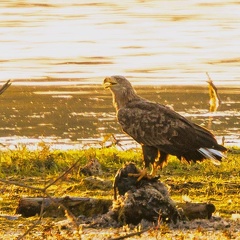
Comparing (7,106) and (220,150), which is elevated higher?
(220,150)

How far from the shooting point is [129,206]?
Result: 9156 millimetres

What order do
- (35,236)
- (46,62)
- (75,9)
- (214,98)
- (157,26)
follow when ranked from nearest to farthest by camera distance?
(35,236) → (214,98) → (46,62) → (157,26) → (75,9)

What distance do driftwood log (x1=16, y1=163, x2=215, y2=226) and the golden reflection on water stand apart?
35.1ft

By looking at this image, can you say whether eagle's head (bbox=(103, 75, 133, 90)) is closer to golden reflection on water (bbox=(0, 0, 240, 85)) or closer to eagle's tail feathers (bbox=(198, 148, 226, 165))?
eagle's tail feathers (bbox=(198, 148, 226, 165))

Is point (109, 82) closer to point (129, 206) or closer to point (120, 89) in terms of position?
point (120, 89)

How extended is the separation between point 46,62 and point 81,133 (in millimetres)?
6913

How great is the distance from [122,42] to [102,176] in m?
15.2

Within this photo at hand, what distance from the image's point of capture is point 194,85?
2017 centimetres

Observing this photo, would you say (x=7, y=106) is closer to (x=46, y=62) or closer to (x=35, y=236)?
(x=46, y=62)

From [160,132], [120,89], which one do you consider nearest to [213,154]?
[160,132]

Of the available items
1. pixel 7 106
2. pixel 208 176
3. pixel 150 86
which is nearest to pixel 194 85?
pixel 150 86

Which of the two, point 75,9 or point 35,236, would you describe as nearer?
point 35,236

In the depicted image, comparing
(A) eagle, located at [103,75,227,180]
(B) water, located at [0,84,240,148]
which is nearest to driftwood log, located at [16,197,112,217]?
(A) eagle, located at [103,75,227,180]

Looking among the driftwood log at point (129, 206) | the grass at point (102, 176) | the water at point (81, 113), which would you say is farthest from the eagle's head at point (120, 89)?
the water at point (81, 113)
